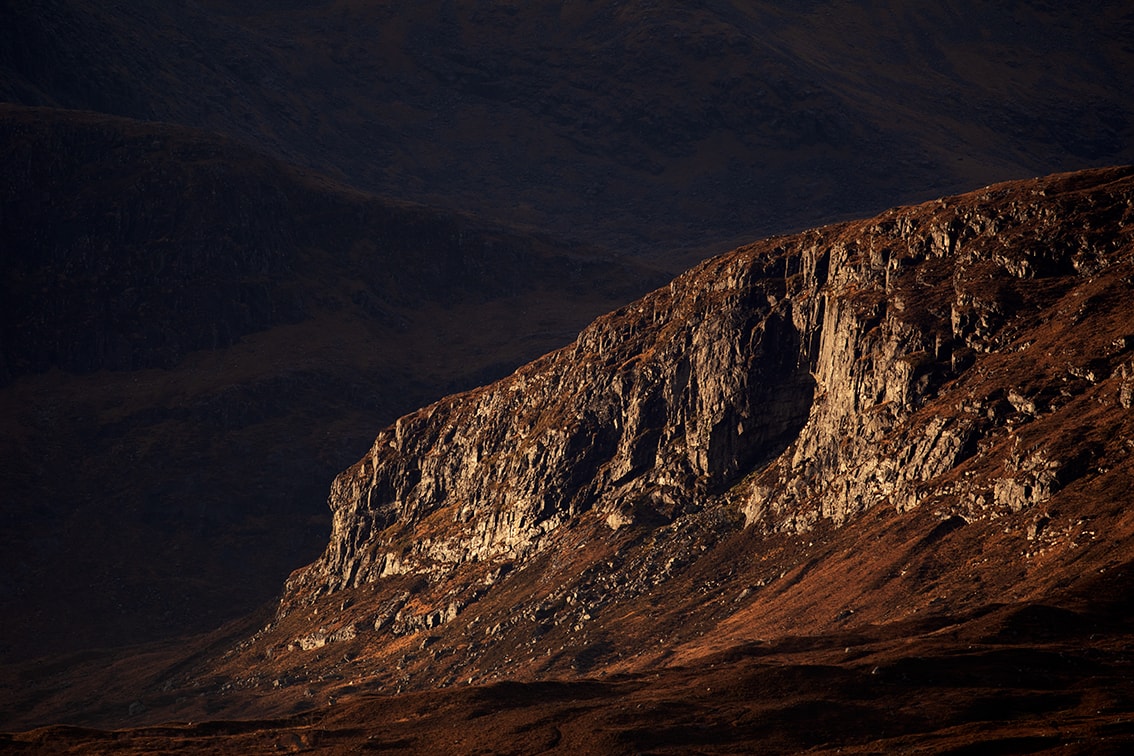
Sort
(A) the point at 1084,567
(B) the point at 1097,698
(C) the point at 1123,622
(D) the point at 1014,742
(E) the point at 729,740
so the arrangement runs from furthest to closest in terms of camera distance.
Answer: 1. (A) the point at 1084,567
2. (C) the point at 1123,622
3. (E) the point at 729,740
4. (B) the point at 1097,698
5. (D) the point at 1014,742

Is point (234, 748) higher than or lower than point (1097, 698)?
higher

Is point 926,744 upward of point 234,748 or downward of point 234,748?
downward

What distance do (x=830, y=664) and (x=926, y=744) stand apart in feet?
119

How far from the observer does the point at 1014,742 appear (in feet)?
486

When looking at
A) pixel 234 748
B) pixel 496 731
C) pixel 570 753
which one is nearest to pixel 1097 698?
pixel 570 753

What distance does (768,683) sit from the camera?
18362 cm

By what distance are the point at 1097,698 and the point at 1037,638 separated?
22.3 m

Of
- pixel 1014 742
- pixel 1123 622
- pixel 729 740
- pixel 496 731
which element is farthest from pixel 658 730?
pixel 1123 622

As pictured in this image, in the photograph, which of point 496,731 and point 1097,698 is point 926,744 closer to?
point 1097,698

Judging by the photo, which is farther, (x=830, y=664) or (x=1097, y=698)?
(x=830, y=664)

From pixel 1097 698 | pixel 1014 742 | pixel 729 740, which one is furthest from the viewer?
pixel 729 740

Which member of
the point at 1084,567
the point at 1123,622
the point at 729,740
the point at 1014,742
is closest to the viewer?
the point at 1014,742

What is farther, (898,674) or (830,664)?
(830,664)

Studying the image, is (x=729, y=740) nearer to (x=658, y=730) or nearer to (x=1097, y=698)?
(x=658, y=730)
